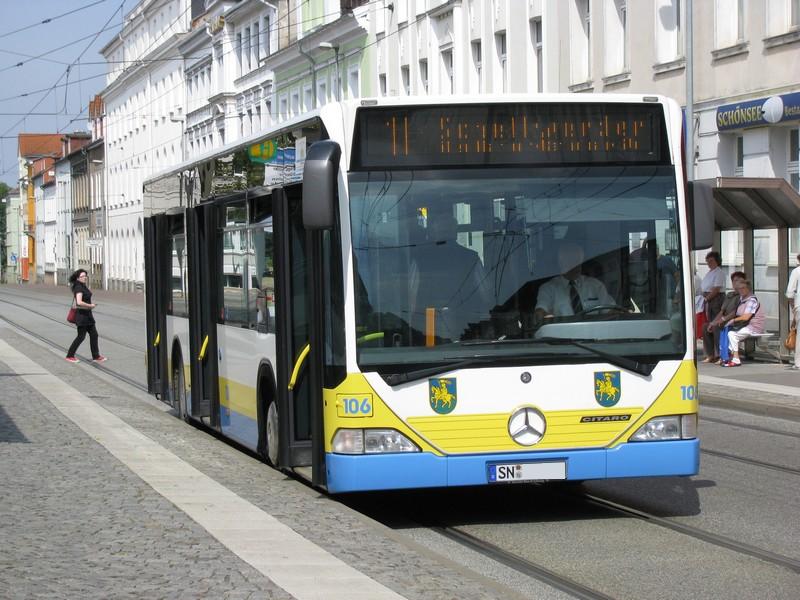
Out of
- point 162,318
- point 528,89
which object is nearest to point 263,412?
point 162,318

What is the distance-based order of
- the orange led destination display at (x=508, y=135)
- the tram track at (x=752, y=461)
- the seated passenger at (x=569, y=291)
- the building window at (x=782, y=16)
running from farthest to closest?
the building window at (x=782, y=16)
the tram track at (x=752, y=461)
the orange led destination display at (x=508, y=135)
the seated passenger at (x=569, y=291)

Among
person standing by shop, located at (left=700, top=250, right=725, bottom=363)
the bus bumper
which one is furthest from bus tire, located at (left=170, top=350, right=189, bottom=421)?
person standing by shop, located at (left=700, top=250, right=725, bottom=363)

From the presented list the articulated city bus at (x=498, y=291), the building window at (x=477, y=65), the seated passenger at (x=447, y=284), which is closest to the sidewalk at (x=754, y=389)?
the articulated city bus at (x=498, y=291)

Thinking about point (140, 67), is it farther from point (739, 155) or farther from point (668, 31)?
point (739, 155)

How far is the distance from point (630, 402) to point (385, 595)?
3.05 meters

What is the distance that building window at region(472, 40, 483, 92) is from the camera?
41.6 meters

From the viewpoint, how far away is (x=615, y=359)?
29.2 feet

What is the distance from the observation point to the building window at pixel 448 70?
44094 millimetres

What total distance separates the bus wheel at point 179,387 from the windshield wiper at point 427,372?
6706 millimetres

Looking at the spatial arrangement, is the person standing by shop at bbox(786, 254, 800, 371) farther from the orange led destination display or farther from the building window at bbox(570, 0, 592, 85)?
the building window at bbox(570, 0, 592, 85)

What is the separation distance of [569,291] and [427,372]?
3.26 ft

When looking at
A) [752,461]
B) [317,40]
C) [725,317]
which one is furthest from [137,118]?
[752,461]

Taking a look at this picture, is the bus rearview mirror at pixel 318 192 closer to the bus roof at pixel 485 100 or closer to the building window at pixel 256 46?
the bus roof at pixel 485 100

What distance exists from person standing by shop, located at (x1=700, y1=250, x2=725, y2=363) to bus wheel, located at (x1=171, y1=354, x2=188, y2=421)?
33.7 ft
